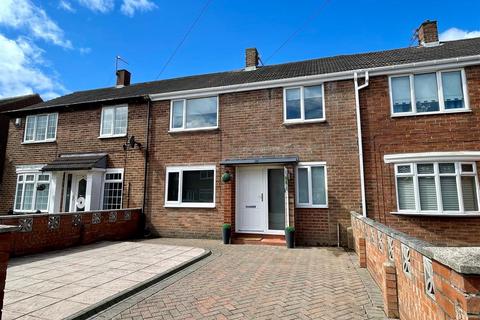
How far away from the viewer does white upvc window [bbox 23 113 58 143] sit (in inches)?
534

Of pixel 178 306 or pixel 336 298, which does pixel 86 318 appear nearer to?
pixel 178 306

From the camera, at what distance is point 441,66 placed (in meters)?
8.63

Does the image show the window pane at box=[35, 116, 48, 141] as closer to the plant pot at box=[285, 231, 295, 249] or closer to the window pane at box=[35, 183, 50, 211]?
the window pane at box=[35, 183, 50, 211]

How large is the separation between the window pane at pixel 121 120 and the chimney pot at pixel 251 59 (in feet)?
21.3

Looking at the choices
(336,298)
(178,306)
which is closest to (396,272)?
(336,298)

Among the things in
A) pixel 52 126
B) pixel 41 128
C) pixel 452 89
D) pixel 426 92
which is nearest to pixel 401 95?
pixel 426 92

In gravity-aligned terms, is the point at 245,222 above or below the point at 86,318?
above

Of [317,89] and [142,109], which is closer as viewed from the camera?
[317,89]

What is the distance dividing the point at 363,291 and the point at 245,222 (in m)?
5.61

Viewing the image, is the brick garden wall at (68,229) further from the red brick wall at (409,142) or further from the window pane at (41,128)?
the red brick wall at (409,142)

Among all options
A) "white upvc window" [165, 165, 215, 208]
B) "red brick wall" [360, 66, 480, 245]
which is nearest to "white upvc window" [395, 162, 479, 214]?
"red brick wall" [360, 66, 480, 245]

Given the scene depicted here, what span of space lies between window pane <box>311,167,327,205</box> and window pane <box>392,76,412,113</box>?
10.4 ft

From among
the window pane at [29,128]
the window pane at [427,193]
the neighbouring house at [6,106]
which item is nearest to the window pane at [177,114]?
the window pane at [29,128]

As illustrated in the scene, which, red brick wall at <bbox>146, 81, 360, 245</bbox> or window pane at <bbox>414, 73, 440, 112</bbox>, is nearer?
window pane at <bbox>414, 73, 440, 112</bbox>
